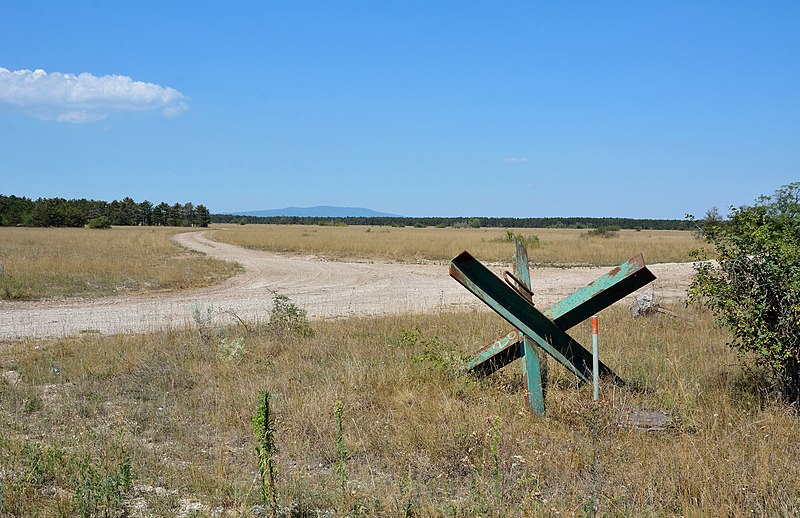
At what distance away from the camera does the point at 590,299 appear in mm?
5148

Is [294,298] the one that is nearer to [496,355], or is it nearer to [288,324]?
[288,324]

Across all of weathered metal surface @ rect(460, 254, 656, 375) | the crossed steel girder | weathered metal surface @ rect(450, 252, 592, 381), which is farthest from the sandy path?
weathered metal surface @ rect(450, 252, 592, 381)

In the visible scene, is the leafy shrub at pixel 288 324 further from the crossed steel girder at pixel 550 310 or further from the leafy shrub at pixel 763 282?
the leafy shrub at pixel 763 282

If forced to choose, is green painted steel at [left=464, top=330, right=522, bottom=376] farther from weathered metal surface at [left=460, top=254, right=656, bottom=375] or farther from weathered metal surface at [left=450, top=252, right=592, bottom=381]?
weathered metal surface at [left=450, top=252, right=592, bottom=381]

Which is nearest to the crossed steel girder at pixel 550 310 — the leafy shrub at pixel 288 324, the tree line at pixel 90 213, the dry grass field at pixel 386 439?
the dry grass field at pixel 386 439

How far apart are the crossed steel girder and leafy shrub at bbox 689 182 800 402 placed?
664mm

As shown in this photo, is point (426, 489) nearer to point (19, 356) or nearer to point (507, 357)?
point (507, 357)

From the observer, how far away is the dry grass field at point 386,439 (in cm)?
360

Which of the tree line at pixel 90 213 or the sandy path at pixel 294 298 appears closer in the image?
the sandy path at pixel 294 298

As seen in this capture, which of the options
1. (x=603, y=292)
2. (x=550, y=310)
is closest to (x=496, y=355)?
(x=550, y=310)

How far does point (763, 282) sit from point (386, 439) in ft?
→ 10.6

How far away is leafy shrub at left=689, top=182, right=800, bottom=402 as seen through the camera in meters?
4.69

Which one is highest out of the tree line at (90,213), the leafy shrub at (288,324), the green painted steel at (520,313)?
the tree line at (90,213)

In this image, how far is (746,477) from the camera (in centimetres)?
371
